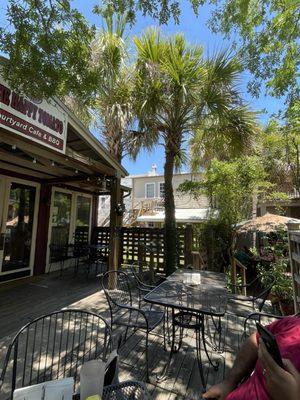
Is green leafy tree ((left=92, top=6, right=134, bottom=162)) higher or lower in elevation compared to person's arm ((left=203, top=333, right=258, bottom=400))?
higher

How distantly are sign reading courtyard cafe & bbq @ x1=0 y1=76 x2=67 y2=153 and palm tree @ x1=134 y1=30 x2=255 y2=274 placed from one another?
8.24 ft

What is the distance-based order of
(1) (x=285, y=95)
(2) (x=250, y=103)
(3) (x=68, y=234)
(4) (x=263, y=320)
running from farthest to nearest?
(3) (x=68, y=234), (2) (x=250, y=103), (1) (x=285, y=95), (4) (x=263, y=320)

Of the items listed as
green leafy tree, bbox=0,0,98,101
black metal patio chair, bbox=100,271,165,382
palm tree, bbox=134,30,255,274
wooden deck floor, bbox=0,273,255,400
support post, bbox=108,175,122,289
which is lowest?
wooden deck floor, bbox=0,273,255,400

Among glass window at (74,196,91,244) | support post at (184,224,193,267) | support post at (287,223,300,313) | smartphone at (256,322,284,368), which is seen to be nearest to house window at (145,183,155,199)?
glass window at (74,196,91,244)

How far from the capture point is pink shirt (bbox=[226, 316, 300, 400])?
3.57 feet

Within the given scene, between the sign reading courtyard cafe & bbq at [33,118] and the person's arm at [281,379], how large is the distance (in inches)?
120

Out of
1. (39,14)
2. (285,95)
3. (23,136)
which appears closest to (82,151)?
(23,136)

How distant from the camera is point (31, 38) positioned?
8.14 ft

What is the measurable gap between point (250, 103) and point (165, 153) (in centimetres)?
232

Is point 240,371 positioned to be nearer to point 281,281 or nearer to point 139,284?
point 139,284

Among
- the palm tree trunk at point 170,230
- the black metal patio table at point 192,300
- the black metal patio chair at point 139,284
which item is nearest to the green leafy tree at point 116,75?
the palm tree trunk at point 170,230

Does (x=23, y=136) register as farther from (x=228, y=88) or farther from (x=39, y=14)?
(x=228, y=88)

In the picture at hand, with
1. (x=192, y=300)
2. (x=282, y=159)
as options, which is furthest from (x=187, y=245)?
(x=282, y=159)

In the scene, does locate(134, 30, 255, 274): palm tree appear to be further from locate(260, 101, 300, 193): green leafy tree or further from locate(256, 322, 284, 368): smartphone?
locate(256, 322, 284, 368): smartphone
